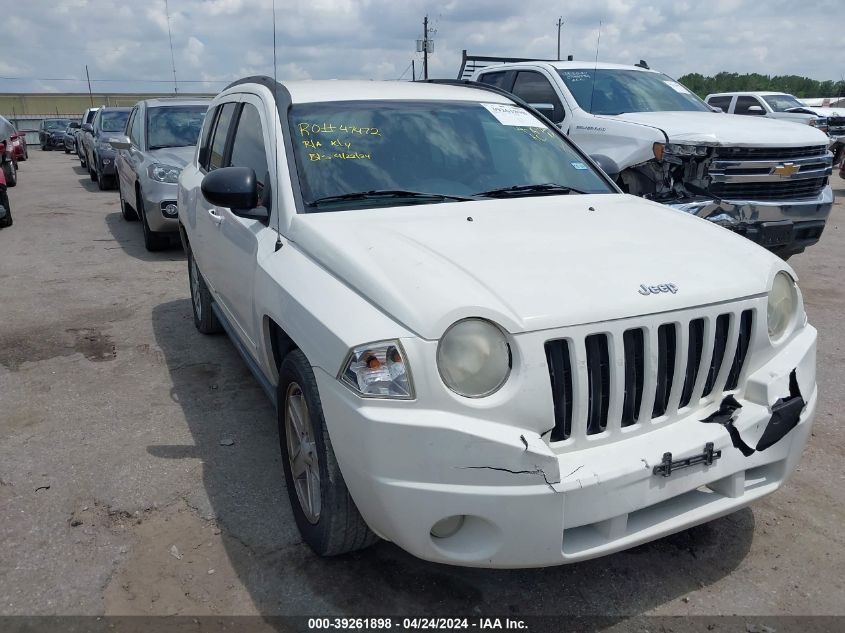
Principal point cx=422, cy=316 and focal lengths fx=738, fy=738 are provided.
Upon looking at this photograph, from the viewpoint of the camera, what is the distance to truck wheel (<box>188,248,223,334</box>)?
18.0 feet

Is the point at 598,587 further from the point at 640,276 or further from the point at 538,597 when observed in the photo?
the point at 640,276

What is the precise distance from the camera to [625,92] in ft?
27.0

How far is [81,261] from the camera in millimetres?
8703

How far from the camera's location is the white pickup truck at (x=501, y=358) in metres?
2.28

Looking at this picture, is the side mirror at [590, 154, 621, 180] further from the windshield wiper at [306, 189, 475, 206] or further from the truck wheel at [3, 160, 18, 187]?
the truck wheel at [3, 160, 18, 187]

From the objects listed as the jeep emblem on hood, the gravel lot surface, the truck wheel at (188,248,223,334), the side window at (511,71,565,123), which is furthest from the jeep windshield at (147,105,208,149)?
the jeep emblem on hood

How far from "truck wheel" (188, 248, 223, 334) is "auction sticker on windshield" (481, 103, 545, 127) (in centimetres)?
247

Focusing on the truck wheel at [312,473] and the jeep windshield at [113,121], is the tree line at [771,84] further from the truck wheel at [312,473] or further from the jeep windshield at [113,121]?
the truck wheel at [312,473]

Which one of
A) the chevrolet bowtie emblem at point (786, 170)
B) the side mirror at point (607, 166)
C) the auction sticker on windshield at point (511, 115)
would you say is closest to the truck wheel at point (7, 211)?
the auction sticker on windshield at point (511, 115)

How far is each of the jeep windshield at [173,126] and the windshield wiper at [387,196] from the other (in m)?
6.83

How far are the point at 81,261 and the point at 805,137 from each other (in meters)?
7.91

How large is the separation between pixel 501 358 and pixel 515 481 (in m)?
0.38

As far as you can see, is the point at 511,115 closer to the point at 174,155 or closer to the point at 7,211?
the point at 174,155

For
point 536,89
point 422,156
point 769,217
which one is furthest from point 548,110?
point 422,156
